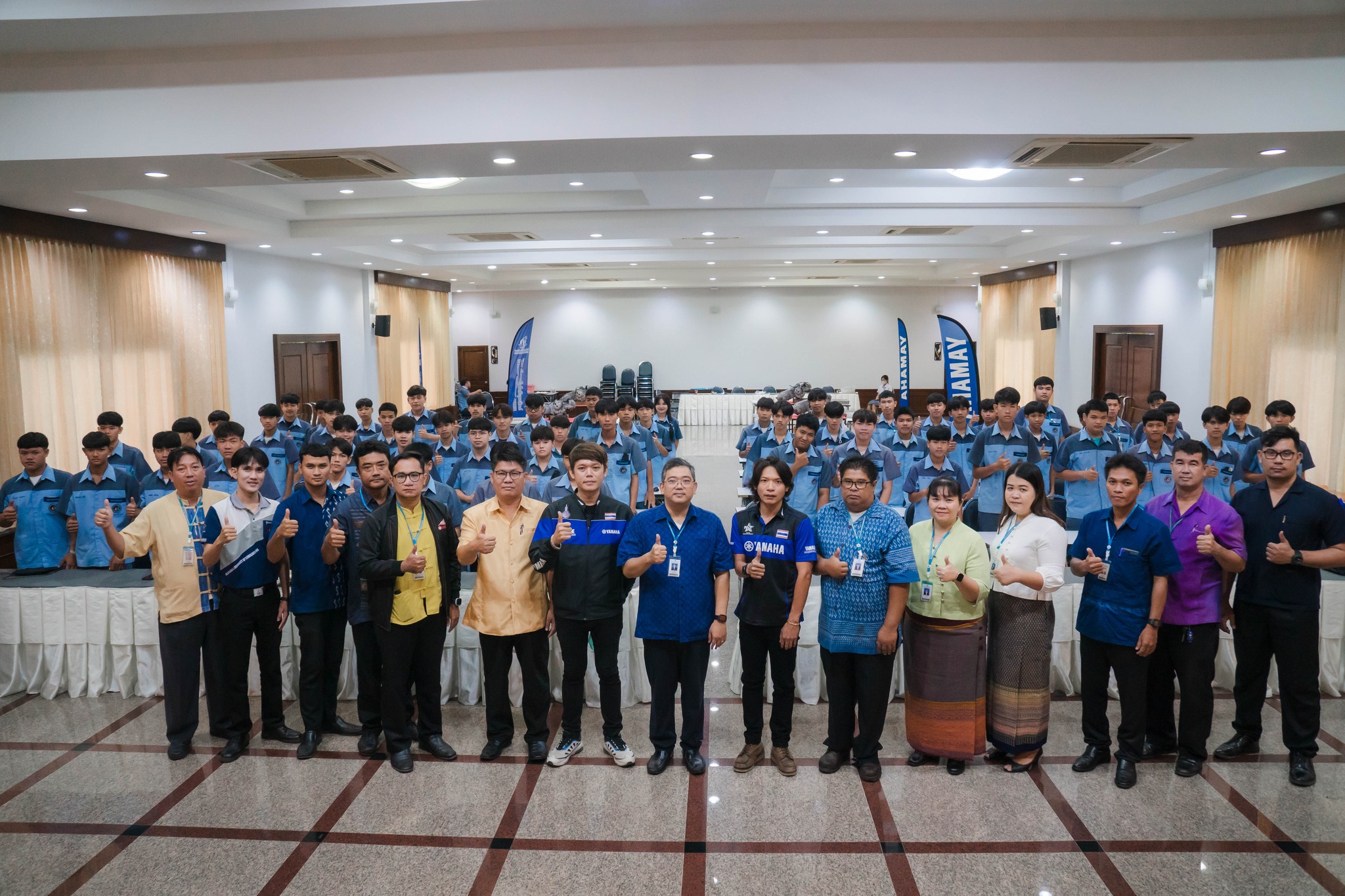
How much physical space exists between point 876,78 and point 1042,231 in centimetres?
677

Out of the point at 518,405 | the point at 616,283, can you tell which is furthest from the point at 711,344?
the point at 518,405

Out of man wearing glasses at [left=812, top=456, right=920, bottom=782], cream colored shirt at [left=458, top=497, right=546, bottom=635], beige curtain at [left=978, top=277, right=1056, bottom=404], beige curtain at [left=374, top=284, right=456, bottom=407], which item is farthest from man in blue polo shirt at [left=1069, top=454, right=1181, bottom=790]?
beige curtain at [left=374, top=284, right=456, bottom=407]

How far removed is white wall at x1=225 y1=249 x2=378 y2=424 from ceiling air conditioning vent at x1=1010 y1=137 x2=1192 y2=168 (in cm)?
969

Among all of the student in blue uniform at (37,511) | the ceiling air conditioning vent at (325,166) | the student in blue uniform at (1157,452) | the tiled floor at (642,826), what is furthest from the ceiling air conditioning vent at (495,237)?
the tiled floor at (642,826)

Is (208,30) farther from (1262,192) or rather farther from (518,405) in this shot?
(1262,192)

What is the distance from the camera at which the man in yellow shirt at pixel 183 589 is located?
424cm

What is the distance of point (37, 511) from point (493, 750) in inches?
147

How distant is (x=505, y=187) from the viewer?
8500mm

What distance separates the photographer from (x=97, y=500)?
5.96 metres

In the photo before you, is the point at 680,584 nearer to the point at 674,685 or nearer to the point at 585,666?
the point at 674,685

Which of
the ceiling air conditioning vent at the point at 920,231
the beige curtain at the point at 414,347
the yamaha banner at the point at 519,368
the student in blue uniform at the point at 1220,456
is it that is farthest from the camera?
the beige curtain at the point at 414,347

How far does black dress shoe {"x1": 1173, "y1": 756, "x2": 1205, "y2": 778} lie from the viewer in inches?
158

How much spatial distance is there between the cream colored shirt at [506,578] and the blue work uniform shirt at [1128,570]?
257cm

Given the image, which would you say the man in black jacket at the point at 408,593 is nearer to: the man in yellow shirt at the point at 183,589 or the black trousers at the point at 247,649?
the black trousers at the point at 247,649
